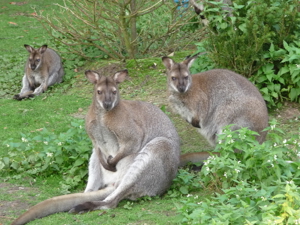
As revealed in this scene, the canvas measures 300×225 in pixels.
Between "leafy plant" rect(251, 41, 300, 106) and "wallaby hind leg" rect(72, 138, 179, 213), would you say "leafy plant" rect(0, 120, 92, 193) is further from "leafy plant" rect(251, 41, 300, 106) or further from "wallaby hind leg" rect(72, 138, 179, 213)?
"leafy plant" rect(251, 41, 300, 106)

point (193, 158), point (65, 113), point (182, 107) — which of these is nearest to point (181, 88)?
point (182, 107)

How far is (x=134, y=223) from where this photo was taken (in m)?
4.98

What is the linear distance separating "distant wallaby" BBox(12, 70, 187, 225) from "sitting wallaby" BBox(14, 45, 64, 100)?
16.4ft

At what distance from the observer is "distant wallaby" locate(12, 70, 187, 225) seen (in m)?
5.58

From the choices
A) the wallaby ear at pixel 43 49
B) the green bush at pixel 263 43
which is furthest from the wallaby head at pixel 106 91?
the wallaby ear at pixel 43 49

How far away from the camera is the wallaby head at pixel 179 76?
6.89 metres

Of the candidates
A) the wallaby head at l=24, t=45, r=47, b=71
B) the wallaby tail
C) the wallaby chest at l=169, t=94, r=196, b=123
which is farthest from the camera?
the wallaby head at l=24, t=45, r=47, b=71

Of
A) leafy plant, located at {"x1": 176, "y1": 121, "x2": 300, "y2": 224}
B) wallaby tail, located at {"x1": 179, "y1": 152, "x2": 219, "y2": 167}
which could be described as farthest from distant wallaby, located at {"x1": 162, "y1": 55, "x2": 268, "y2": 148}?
leafy plant, located at {"x1": 176, "y1": 121, "x2": 300, "y2": 224}

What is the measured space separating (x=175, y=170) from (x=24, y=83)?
5882 millimetres

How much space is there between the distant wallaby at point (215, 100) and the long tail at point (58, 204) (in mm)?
1730

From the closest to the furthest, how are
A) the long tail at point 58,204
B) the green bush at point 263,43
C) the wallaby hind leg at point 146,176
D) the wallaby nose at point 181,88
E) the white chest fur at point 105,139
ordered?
the long tail at point 58,204
the wallaby hind leg at point 146,176
the white chest fur at point 105,139
the wallaby nose at point 181,88
the green bush at point 263,43

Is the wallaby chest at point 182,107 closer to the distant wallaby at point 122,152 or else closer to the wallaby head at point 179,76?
the wallaby head at point 179,76

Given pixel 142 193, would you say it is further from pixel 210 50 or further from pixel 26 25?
pixel 26 25

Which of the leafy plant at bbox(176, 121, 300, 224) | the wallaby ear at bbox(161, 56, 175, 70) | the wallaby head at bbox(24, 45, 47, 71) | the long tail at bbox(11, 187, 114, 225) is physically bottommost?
the long tail at bbox(11, 187, 114, 225)
